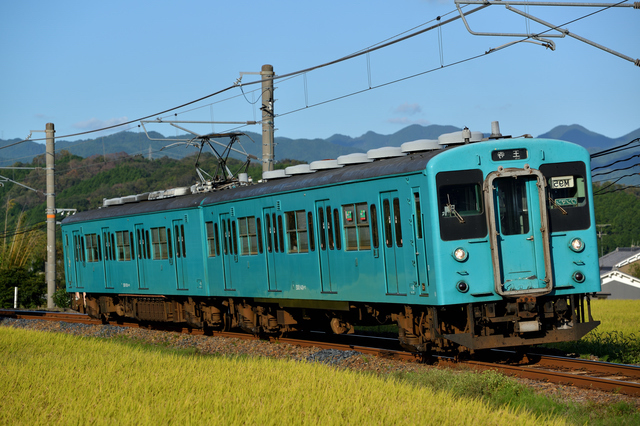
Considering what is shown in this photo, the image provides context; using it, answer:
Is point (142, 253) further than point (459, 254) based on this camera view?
Yes

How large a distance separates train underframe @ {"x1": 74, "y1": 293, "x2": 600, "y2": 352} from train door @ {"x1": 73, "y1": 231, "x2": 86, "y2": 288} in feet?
29.7

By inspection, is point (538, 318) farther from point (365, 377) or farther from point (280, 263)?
point (280, 263)

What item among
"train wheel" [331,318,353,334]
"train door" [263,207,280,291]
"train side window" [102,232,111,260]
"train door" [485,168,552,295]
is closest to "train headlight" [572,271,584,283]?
"train door" [485,168,552,295]

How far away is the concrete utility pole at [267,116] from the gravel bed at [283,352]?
16.6 feet

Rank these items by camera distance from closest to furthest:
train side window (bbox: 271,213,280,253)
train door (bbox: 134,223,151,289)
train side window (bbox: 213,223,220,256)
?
train side window (bbox: 271,213,280,253), train side window (bbox: 213,223,220,256), train door (bbox: 134,223,151,289)

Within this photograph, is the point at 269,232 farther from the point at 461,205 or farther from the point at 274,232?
the point at 461,205

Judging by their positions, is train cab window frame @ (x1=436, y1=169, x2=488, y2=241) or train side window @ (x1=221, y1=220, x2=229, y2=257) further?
train side window @ (x1=221, y1=220, x2=229, y2=257)

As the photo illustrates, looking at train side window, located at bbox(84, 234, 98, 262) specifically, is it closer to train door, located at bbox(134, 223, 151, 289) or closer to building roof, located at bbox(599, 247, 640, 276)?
train door, located at bbox(134, 223, 151, 289)

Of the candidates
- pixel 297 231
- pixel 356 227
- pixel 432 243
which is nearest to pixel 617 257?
pixel 297 231

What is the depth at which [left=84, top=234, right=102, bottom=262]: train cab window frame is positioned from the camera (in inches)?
989

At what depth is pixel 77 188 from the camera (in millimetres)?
126125

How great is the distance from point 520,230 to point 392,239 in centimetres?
202

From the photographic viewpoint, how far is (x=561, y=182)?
1230 centimetres

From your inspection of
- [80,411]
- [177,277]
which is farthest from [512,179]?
[177,277]
